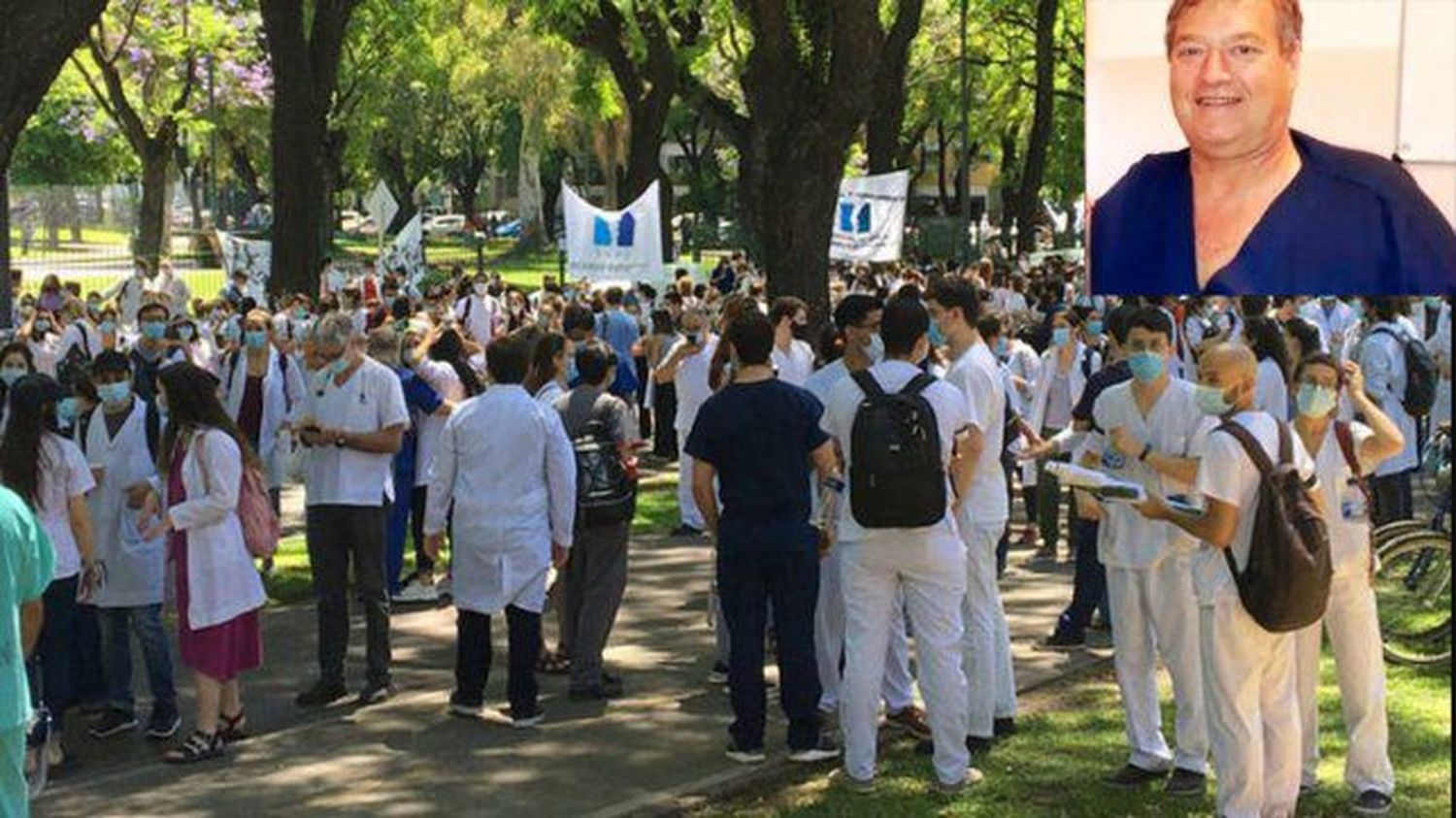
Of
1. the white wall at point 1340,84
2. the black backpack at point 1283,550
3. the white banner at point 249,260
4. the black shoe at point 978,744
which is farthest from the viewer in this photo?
the white banner at point 249,260

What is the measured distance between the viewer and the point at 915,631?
7.93 metres

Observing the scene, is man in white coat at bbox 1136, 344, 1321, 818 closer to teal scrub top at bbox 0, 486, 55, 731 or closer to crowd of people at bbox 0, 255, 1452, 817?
crowd of people at bbox 0, 255, 1452, 817

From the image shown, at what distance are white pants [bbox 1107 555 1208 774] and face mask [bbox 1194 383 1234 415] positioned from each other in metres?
1.00

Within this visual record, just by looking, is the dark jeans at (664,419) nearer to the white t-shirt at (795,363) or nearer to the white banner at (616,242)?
the white banner at (616,242)

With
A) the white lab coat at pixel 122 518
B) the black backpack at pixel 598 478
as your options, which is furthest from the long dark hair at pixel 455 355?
the white lab coat at pixel 122 518

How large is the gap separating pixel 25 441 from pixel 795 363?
5513 millimetres

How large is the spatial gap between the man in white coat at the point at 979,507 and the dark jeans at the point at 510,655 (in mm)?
2056

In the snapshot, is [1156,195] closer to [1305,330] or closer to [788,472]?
[788,472]

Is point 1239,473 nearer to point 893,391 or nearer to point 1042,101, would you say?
point 893,391

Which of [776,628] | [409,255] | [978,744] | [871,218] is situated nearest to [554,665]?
[776,628]

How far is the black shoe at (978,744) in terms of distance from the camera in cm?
860

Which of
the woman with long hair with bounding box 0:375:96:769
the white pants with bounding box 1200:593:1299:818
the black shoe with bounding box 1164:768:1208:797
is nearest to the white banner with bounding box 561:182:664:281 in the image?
the woman with long hair with bounding box 0:375:96:769

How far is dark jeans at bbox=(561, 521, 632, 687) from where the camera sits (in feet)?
32.0

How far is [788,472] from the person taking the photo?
8273 mm
